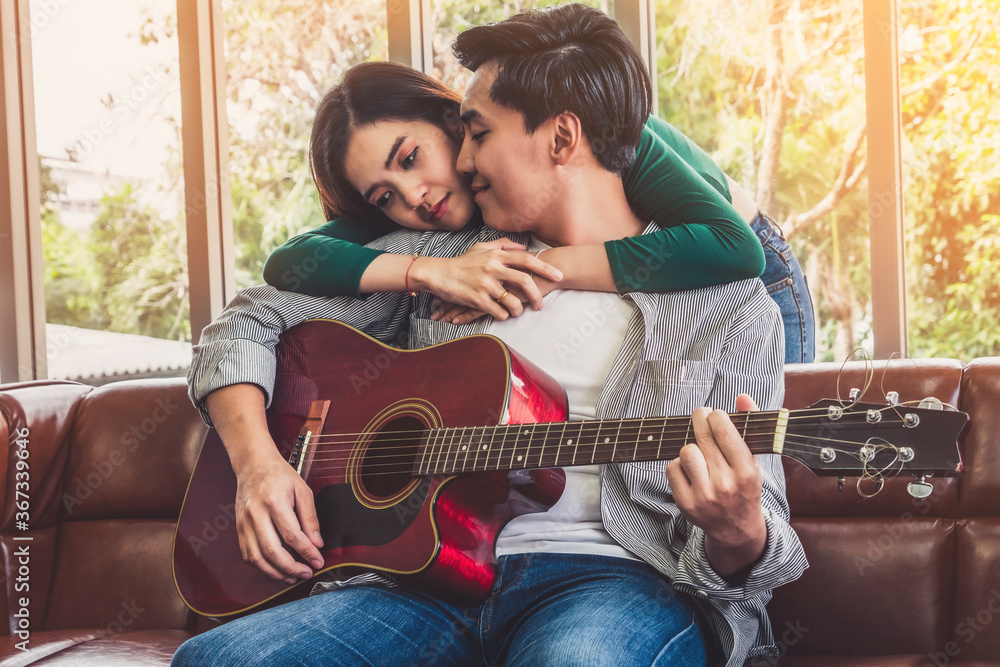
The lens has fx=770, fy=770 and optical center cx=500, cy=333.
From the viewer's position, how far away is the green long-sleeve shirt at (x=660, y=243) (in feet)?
4.53

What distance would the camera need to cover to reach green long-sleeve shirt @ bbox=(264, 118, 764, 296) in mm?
1380

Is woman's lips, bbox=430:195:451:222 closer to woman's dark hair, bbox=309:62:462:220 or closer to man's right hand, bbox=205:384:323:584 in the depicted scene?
woman's dark hair, bbox=309:62:462:220

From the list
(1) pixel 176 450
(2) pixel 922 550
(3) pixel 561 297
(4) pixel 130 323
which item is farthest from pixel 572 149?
(4) pixel 130 323

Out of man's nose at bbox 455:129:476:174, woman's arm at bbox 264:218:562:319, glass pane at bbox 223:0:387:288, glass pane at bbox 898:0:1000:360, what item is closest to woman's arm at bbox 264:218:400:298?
woman's arm at bbox 264:218:562:319

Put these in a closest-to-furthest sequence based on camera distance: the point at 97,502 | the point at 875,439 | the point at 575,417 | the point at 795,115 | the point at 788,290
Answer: the point at 875,439 → the point at 575,417 → the point at 788,290 → the point at 97,502 → the point at 795,115

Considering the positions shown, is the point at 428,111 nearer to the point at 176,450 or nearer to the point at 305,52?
the point at 176,450

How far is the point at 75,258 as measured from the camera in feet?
10.3

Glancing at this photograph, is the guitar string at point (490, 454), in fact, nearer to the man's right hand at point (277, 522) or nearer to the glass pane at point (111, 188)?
the man's right hand at point (277, 522)

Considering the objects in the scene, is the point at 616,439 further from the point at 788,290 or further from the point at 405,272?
the point at 788,290

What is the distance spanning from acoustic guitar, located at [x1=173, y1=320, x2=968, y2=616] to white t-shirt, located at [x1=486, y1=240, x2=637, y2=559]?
0.18ft

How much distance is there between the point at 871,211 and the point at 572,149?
1098 mm

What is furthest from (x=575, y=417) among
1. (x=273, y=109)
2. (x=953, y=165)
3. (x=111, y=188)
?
(x=111, y=188)

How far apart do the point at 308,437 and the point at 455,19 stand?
198 centimetres

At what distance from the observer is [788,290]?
1.86m
